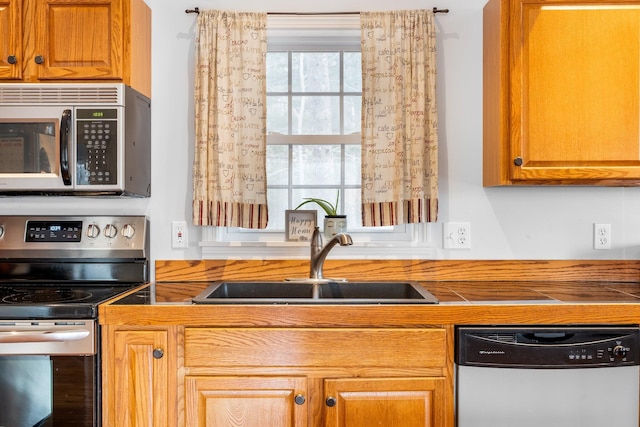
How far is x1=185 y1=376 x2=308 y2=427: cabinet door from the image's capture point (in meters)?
1.63

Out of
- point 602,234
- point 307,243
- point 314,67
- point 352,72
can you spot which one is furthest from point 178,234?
point 602,234

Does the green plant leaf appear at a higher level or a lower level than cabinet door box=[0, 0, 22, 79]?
lower

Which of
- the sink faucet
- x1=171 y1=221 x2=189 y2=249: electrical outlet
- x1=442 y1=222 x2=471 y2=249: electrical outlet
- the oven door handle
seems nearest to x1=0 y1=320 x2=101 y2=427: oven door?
the oven door handle

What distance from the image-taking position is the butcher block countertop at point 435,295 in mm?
1641

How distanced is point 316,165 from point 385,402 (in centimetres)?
116

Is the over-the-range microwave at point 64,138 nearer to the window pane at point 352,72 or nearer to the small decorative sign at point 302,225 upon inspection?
the small decorative sign at point 302,225

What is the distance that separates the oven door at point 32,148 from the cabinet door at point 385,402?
1.29 meters

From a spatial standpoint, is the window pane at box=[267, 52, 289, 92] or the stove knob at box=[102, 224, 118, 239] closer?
the stove knob at box=[102, 224, 118, 239]

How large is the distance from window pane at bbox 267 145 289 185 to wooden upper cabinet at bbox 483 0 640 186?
1.01m

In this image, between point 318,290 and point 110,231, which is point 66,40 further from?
point 318,290

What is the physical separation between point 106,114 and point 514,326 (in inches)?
65.3

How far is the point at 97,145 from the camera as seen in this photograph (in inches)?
75.4

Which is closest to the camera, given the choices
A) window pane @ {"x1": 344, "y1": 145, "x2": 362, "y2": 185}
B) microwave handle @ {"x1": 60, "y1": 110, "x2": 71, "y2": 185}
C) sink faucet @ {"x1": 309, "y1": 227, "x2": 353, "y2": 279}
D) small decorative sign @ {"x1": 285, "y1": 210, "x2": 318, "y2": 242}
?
microwave handle @ {"x1": 60, "y1": 110, "x2": 71, "y2": 185}

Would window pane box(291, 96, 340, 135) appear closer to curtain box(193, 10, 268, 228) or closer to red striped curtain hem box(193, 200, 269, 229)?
curtain box(193, 10, 268, 228)
